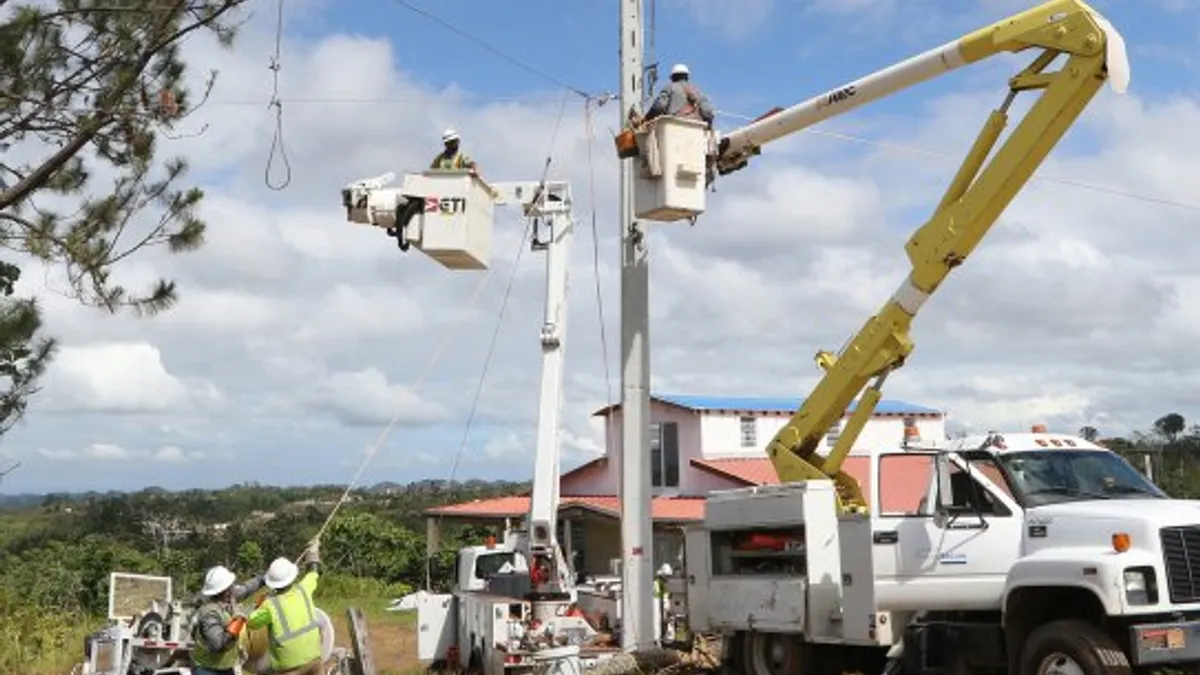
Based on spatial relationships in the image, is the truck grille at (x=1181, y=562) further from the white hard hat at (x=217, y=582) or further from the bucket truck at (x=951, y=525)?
the white hard hat at (x=217, y=582)

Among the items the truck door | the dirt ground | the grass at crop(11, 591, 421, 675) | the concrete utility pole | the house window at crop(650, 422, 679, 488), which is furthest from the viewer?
the house window at crop(650, 422, 679, 488)

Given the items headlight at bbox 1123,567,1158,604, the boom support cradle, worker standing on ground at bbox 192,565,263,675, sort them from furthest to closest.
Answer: the boom support cradle, worker standing on ground at bbox 192,565,263,675, headlight at bbox 1123,567,1158,604

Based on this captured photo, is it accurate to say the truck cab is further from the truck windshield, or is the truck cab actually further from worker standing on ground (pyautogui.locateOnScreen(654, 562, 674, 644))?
worker standing on ground (pyautogui.locateOnScreen(654, 562, 674, 644))

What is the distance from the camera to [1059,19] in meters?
11.5

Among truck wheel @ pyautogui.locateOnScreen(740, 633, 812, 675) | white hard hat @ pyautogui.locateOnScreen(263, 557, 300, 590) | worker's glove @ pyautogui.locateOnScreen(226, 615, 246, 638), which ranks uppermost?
white hard hat @ pyautogui.locateOnScreen(263, 557, 300, 590)

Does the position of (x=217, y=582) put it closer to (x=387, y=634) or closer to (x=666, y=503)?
(x=387, y=634)

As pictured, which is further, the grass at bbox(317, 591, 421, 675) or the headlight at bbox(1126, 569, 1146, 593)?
the grass at bbox(317, 591, 421, 675)

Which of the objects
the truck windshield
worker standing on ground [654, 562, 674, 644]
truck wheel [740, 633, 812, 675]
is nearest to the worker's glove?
truck wheel [740, 633, 812, 675]

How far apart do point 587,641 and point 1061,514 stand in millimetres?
6625

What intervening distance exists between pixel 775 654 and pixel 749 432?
73.5ft

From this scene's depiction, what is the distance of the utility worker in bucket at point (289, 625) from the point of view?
32.2ft

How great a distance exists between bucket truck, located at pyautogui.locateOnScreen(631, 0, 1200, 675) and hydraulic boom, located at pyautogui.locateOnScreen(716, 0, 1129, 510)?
0.7 inches

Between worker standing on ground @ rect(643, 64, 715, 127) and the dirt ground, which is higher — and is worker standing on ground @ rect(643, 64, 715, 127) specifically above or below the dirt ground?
above

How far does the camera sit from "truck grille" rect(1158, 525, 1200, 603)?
376 inches
